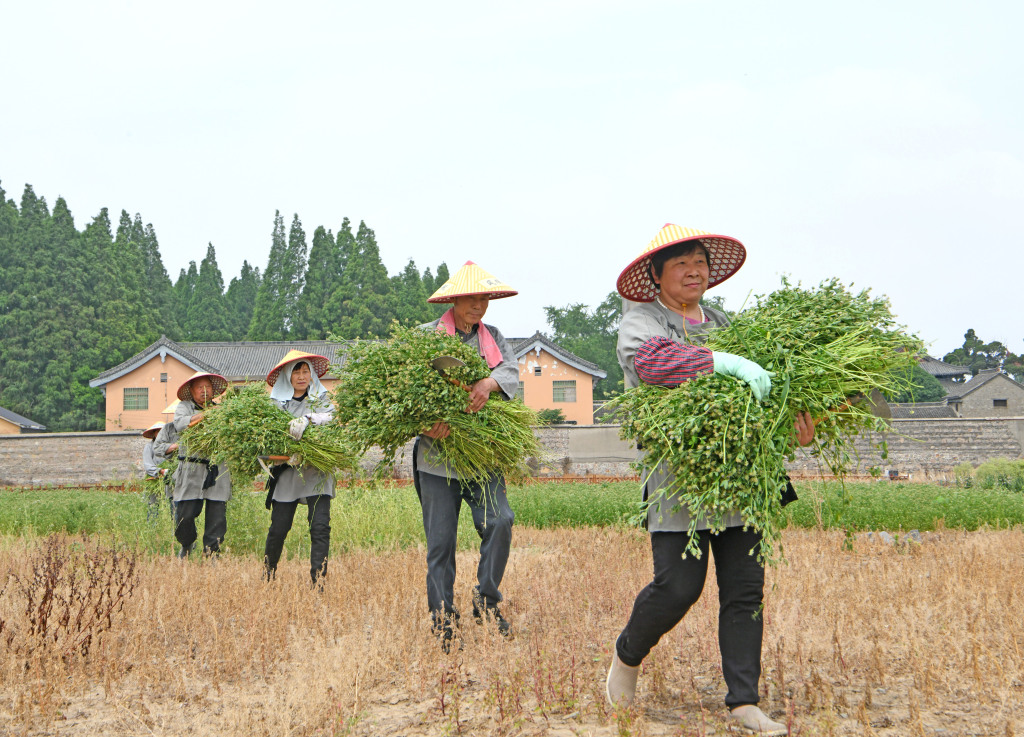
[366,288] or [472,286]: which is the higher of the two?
[366,288]

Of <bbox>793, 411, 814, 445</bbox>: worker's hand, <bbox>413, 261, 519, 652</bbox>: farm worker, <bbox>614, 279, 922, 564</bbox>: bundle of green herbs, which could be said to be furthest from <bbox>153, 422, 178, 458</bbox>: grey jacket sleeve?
<bbox>793, 411, 814, 445</bbox>: worker's hand

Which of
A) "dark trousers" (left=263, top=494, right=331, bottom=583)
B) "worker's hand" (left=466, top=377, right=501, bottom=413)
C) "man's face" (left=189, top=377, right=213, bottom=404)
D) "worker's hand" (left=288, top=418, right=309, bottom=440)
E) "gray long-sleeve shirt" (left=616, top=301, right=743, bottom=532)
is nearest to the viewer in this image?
"gray long-sleeve shirt" (left=616, top=301, right=743, bottom=532)

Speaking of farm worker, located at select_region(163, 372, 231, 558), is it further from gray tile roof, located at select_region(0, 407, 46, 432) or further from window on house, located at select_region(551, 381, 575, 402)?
gray tile roof, located at select_region(0, 407, 46, 432)

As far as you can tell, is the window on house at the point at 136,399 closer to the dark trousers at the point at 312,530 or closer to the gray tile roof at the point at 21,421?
the gray tile roof at the point at 21,421

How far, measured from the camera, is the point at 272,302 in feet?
183

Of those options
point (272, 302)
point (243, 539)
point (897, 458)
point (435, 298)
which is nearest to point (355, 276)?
point (272, 302)

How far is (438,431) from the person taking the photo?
4.47 metres

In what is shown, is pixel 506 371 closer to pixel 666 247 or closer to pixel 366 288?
pixel 666 247

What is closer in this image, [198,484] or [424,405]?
[424,405]

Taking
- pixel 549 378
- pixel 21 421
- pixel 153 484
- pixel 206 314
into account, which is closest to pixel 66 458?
pixel 21 421

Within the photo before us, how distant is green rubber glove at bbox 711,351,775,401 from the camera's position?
3113mm

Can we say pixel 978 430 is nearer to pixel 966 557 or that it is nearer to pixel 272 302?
pixel 966 557

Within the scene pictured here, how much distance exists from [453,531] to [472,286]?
1290 mm

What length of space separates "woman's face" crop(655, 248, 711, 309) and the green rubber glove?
1.78 ft
